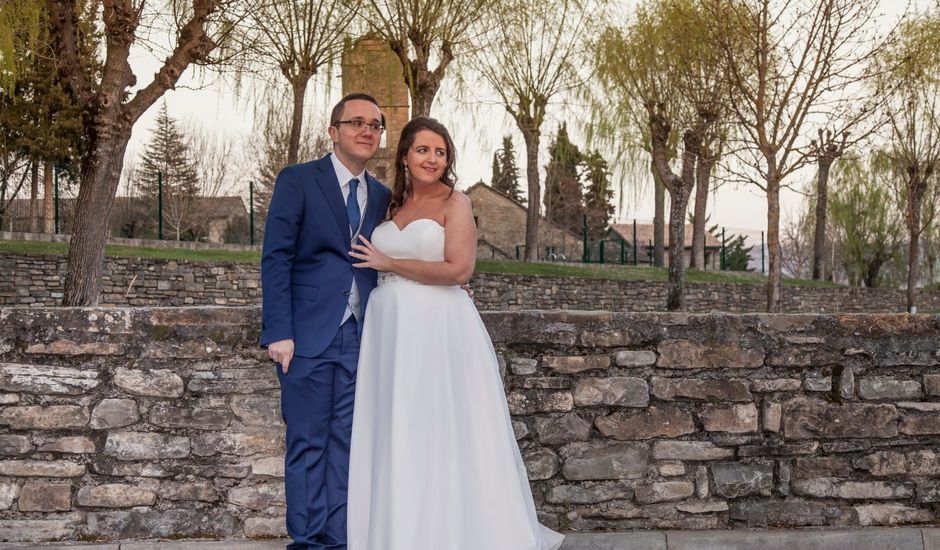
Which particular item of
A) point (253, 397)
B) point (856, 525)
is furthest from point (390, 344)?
point (856, 525)

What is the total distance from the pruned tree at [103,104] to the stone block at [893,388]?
9165mm

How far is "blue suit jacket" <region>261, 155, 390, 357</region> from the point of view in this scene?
335 centimetres

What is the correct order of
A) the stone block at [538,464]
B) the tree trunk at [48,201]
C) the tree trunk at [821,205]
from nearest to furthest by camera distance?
the stone block at [538,464]
the tree trunk at [48,201]
the tree trunk at [821,205]

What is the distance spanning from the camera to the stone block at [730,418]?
433 cm

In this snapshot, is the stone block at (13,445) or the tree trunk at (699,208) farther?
the tree trunk at (699,208)

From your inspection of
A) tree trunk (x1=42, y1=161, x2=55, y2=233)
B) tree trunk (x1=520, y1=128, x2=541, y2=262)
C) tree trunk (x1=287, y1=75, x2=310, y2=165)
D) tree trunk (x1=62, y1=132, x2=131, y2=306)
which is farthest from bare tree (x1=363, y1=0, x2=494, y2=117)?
tree trunk (x1=42, y1=161, x2=55, y2=233)

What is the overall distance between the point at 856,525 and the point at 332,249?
3.15 m

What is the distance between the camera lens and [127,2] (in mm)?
10578

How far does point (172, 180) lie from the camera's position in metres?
35.4

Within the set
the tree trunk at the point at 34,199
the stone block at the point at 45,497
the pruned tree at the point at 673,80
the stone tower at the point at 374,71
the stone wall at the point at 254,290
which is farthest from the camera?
the tree trunk at the point at 34,199

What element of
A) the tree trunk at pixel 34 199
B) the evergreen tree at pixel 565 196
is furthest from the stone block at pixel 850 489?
the evergreen tree at pixel 565 196

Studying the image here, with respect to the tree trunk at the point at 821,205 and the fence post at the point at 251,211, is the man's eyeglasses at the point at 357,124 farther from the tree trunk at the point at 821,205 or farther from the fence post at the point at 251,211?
the tree trunk at the point at 821,205

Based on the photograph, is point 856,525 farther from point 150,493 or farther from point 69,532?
point 69,532

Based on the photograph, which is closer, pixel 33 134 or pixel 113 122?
pixel 113 122
